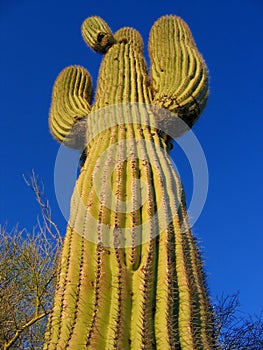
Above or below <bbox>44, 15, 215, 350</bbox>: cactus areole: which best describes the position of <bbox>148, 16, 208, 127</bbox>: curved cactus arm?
above

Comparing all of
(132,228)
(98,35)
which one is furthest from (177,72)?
(132,228)

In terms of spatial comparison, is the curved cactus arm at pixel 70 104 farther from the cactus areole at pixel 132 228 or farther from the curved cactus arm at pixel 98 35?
the curved cactus arm at pixel 98 35

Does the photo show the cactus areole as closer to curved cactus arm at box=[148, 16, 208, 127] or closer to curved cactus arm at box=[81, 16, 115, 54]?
curved cactus arm at box=[148, 16, 208, 127]

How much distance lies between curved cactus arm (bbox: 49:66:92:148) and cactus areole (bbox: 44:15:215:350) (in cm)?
1

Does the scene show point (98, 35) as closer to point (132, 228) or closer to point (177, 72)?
point (177, 72)

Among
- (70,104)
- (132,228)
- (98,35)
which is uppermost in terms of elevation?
(98,35)

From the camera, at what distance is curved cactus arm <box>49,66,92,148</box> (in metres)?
3.74

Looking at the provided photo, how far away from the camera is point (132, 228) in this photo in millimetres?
2416

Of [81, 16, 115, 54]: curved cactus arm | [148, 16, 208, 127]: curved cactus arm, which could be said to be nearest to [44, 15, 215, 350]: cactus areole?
[148, 16, 208, 127]: curved cactus arm

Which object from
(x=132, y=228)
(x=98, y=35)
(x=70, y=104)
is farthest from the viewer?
(x=98, y=35)

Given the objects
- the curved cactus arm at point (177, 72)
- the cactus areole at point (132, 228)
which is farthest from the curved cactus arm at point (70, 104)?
the curved cactus arm at point (177, 72)

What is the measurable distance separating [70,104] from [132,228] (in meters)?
1.99

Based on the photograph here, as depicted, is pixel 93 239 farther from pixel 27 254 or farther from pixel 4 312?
pixel 27 254

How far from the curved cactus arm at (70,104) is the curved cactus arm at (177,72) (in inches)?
27.4
